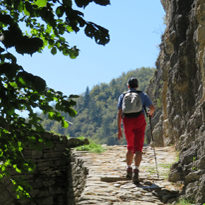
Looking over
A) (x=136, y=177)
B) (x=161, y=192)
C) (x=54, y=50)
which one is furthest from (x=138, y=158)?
(x=54, y=50)

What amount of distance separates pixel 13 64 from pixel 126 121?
363cm

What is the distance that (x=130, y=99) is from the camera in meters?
5.61

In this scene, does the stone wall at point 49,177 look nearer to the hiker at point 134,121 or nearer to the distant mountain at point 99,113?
the hiker at point 134,121

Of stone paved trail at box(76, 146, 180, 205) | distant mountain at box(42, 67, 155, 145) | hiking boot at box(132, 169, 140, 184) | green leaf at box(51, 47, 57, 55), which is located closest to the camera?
green leaf at box(51, 47, 57, 55)

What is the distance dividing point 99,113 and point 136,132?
377ft

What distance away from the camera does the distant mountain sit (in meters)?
110

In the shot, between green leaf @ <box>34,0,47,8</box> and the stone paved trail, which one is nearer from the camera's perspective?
green leaf @ <box>34,0,47,8</box>

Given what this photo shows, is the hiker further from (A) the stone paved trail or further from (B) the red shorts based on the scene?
(A) the stone paved trail

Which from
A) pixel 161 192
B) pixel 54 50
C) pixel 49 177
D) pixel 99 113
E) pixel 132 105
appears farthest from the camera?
pixel 99 113

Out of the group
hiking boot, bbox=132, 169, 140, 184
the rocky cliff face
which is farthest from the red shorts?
the rocky cliff face

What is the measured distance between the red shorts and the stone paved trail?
586mm

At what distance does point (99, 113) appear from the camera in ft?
395

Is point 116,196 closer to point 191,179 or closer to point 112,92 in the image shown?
point 191,179

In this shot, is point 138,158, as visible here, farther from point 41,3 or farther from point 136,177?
point 41,3
